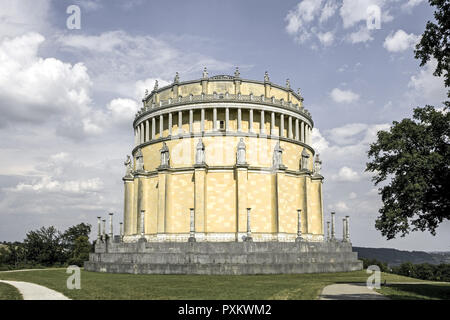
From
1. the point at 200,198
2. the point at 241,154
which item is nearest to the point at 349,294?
the point at 200,198

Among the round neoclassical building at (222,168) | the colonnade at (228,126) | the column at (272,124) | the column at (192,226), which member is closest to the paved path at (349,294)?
the column at (192,226)

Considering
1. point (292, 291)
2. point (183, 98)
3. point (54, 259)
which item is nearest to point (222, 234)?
point (183, 98)

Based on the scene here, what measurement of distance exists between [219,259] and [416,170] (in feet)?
Answer: 58.1

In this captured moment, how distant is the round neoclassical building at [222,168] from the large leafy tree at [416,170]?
17.4 m

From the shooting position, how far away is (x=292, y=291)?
20.0m

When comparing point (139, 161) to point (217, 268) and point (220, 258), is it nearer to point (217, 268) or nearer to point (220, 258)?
point (220, 258)

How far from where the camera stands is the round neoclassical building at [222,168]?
4316cm

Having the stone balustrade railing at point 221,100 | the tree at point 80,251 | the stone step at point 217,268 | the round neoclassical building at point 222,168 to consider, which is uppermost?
the stone balustrade railing at point 221,100

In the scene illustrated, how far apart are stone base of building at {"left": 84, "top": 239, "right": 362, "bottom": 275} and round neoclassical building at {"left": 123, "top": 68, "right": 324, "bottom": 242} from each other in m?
3.56

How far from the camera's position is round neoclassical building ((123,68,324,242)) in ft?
142

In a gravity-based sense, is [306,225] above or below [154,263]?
above

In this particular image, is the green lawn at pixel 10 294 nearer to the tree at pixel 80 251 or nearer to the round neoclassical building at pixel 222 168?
the round neoclassical building at pixel 222 168

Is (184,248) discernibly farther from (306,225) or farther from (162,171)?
(306,225)

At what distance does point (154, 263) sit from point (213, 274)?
18.1 feet
